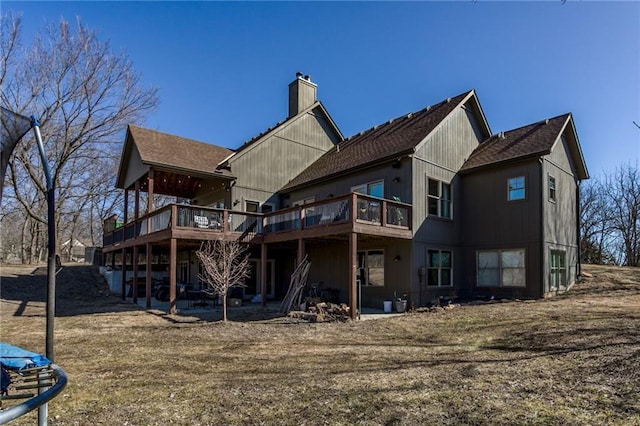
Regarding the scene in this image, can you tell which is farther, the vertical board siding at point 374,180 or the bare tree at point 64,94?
the bare tree at point 64,94

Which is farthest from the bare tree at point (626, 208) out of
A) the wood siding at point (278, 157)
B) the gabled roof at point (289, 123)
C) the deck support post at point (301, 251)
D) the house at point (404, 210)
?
the deck support post at point (301, 251)

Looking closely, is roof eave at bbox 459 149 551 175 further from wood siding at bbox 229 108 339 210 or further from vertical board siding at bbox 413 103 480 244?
wood siding at bbox 229 108 339 210

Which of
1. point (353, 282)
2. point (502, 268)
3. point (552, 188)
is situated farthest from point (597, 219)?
point (353, 282)

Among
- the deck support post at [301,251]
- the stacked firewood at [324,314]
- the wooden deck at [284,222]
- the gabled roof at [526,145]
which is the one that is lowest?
the stacked firewood at [324,314]

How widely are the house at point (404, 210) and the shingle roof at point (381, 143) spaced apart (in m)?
0.09

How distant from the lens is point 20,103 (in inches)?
925

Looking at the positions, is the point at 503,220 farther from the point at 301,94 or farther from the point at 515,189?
the point at 301,94

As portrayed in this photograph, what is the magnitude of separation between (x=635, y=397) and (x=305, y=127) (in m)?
17.8

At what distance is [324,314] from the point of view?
1188cm

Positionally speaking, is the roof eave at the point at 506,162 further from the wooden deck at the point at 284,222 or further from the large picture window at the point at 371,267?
the large picture window at the point at 371,267

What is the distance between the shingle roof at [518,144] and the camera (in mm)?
14453

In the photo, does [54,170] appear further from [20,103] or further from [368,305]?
[368,305]

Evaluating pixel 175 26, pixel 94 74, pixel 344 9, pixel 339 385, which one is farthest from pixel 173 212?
pixel 94 74

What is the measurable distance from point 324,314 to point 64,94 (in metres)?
22.1
